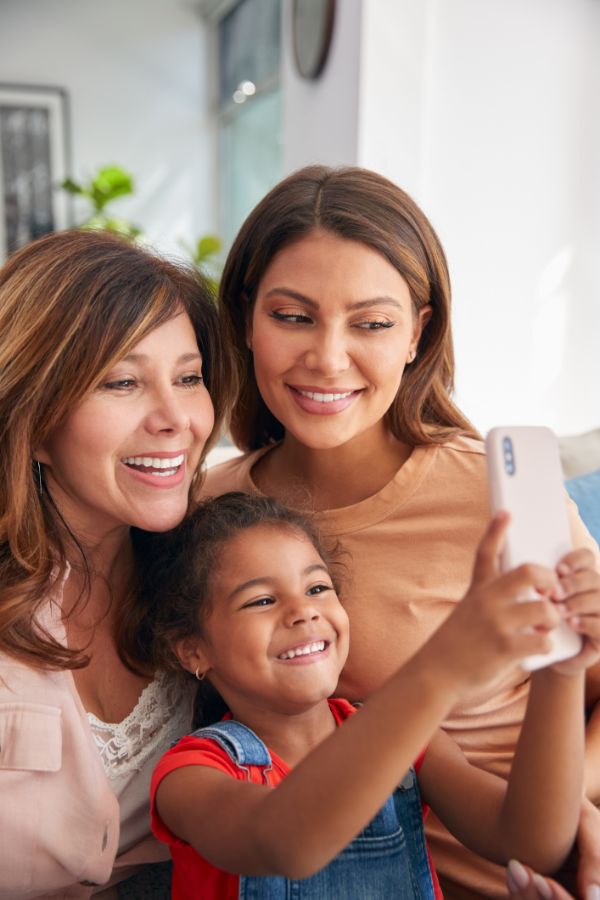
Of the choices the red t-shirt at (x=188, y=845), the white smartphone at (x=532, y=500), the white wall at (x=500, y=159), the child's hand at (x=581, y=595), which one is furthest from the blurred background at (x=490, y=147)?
the child's hand at (x=581, y=595)

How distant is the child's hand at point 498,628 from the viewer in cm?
74

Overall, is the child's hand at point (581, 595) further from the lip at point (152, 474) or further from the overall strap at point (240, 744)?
the lip at point (152, 474)

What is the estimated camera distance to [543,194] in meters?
3.52

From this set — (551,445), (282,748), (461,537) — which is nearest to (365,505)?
(461,537)

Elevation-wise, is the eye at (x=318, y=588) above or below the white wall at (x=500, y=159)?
below

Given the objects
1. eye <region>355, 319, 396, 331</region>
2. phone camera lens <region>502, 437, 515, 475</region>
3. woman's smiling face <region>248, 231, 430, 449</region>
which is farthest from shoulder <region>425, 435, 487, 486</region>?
phone camera lens <region>502, 437, 515, 475</region>

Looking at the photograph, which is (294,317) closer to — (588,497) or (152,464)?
(152,464)

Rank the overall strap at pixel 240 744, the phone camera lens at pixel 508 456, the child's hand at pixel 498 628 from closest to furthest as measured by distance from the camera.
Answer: the child's hand at pixel 498 628 < the phone camera lens at pixel 508 456 < the overall strap at pixel 240 744

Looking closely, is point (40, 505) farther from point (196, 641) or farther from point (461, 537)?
point (461, 537)

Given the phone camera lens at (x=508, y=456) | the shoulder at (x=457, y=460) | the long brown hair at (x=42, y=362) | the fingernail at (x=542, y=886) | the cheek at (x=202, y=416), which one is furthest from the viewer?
the shoulder at (x=457, y=460)

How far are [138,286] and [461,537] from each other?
623mm

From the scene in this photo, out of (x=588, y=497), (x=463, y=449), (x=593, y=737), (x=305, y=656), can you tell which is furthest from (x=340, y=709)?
(x=588, y=497)

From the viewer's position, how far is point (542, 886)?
0.98 meters

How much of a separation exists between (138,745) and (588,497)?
1013 millimetres
